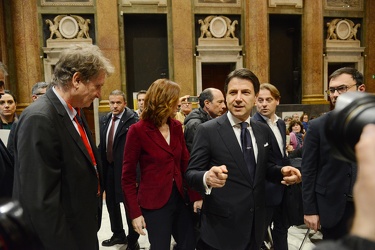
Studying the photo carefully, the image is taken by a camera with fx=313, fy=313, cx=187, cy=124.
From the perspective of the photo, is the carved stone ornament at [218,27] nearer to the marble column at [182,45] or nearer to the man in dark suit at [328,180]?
the marble column at [182,45]

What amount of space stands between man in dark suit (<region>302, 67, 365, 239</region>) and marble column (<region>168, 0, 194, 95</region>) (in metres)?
8.52

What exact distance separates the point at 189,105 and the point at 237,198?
3890 mm

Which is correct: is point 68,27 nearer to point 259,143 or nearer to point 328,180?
point 259,143

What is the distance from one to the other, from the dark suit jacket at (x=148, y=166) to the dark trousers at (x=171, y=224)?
0.24ft

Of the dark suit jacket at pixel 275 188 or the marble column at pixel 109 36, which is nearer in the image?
the dark suit jacket at pixel 275 188

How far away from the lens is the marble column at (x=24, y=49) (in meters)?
10.2

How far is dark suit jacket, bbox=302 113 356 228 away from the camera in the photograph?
2348mm

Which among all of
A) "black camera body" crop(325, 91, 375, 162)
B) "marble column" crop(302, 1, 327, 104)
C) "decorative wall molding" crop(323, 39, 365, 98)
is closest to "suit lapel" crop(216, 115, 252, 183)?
"black camera body" crop(325, 91, 375, 162)

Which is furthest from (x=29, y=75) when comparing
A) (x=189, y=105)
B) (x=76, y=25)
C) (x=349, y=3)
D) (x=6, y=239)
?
(x=349, y=3)

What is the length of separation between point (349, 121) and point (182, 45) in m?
10.8

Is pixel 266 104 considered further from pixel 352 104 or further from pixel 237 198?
pixel 352 104

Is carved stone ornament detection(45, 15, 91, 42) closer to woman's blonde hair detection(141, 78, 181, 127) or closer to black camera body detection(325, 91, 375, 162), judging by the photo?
woman's blonde hair detection(141, 78, 181, 127)

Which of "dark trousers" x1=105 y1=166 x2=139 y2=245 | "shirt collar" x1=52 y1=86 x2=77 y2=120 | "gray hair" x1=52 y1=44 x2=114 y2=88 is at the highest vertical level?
"gray hair" x1=52 y1=44 x2=114 y2=88

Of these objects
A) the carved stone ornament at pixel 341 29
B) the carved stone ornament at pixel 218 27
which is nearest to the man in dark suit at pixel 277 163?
the carved stone ornament at pixel 218 27
